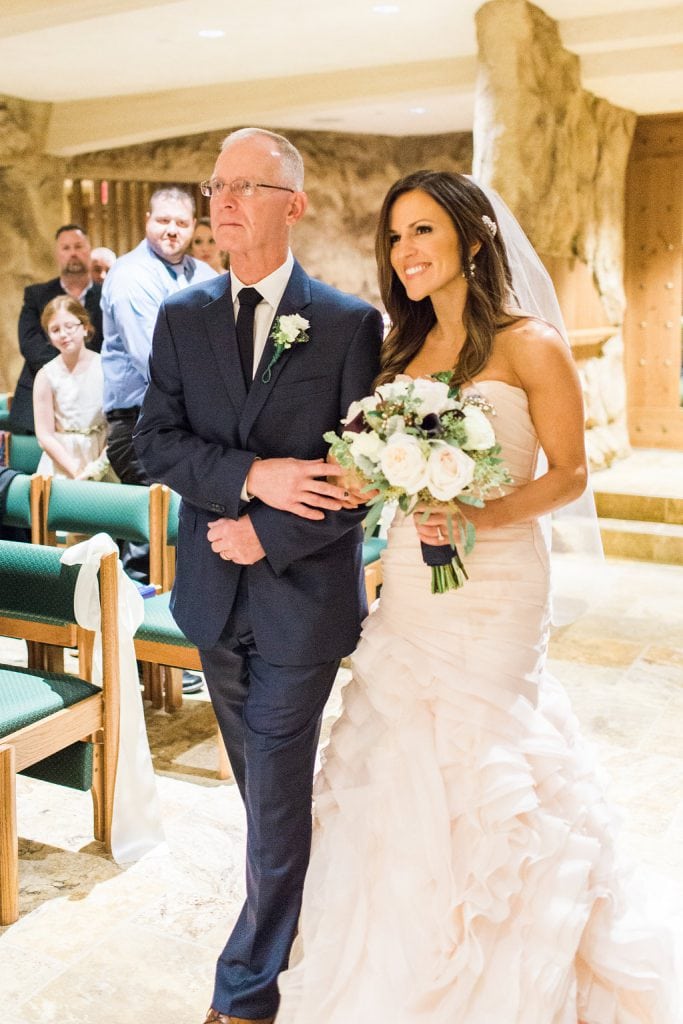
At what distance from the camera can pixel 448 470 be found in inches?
78.2

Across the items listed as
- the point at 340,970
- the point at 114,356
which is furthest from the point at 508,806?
the point at 114,356

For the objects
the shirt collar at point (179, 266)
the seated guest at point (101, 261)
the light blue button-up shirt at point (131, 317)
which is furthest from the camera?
the seated guest at point (101, 261)

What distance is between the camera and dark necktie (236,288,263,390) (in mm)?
2346

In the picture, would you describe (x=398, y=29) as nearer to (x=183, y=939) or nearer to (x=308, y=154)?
(x=308, y=154)

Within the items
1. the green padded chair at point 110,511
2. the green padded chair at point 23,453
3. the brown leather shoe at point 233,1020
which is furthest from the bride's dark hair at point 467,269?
the green padded chair at point 23,453

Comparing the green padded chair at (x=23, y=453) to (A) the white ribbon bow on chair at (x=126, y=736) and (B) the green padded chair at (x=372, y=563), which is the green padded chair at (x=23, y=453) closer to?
(B) the green padded chair at (x=372, y=563)

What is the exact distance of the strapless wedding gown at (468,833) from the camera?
2145mm

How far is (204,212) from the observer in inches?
519

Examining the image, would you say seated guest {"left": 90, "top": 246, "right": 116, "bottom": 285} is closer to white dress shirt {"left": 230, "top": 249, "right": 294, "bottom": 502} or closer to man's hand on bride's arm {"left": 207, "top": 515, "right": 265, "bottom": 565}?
white dress shirt {"left": 230, "top": 249, "right": 294, "bottom": 502}

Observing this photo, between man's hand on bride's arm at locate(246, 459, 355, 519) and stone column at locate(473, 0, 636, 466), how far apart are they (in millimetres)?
5507

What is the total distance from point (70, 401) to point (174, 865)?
289 cm

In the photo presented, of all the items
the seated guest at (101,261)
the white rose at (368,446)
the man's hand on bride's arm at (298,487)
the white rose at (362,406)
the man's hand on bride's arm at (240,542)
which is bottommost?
the man's hand on bride's arm at (240,542)

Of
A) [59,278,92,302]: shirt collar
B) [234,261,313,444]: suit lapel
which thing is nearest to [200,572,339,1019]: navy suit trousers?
[234,261,313,444]: suit lapel

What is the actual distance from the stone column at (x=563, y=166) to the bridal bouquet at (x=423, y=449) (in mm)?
5563
